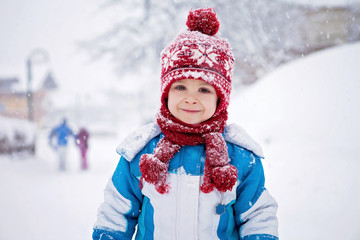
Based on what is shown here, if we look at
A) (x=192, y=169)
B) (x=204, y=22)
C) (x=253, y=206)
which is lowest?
(x=253, y=206)

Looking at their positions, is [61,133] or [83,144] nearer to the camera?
[61,133]

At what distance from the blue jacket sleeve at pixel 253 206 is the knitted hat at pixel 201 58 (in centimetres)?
36

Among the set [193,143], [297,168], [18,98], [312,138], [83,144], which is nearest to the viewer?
[193,143]

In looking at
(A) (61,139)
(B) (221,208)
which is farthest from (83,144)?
(B) (221,208)

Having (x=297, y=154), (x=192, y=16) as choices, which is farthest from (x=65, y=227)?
(x=297, y=154)

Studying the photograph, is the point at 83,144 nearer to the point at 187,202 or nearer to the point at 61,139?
the point at 61,139

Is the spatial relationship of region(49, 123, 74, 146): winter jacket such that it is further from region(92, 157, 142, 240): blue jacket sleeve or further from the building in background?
the building in background

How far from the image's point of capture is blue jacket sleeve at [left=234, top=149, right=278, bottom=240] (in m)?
1.30

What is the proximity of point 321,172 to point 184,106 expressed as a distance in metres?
2.70

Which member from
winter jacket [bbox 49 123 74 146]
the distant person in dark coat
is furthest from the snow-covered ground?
the distant person in dark coat

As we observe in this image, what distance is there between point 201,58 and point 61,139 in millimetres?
6995

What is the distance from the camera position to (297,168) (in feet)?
11.1

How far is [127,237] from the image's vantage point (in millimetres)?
1371

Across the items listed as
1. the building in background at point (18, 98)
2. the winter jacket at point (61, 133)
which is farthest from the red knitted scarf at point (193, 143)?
the building in background at point (18, 98)
